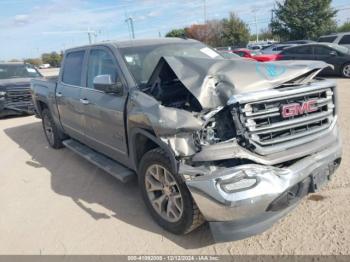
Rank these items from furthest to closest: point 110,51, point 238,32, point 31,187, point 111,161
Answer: point 238,32 < point 31,187 < point 111,161 < point 110,51

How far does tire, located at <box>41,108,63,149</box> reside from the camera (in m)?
7.12

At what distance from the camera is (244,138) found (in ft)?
10.0

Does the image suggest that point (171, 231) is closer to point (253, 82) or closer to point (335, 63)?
point (253, 82)

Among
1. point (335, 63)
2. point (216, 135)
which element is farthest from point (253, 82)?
point (335, 63)

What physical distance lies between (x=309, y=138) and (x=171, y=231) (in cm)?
162

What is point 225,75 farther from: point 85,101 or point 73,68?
point 73,68

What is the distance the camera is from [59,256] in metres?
3.49

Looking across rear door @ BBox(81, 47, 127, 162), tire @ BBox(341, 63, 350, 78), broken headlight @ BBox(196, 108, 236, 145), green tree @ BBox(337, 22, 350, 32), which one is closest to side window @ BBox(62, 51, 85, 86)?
rear door @ BBox(81, 47, 127, 162)

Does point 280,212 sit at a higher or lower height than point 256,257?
higher

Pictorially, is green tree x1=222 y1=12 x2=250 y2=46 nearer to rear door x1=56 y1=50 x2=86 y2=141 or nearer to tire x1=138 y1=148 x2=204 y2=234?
rear door x1=56 y1=50 x2=86 y2=141

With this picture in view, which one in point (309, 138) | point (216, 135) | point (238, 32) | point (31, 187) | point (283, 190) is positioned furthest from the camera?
point (238, 32)

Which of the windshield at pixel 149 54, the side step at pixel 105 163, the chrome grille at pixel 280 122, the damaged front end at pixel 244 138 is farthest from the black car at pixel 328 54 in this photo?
the damaged front end at pixel 244 138

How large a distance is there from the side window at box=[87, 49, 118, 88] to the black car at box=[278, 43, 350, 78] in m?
9.77

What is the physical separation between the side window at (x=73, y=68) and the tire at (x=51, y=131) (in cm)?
133
